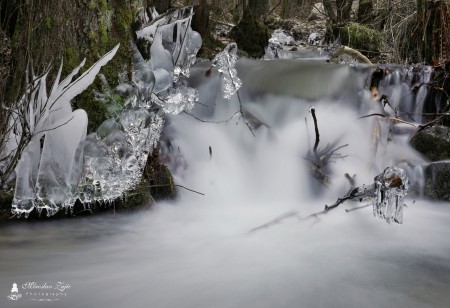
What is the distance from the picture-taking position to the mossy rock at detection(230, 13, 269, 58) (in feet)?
21.9

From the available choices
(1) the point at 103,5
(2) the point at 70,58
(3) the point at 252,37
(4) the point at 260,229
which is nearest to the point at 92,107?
(2) the point at 70,58

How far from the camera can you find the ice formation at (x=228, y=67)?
4.55 meters

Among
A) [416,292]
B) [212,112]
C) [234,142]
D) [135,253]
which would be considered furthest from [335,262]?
[212,112]

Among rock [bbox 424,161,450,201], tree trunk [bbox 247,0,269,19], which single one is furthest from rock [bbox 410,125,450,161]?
tree trunk [bbox 247,0,269,19]

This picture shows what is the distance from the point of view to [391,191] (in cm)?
269

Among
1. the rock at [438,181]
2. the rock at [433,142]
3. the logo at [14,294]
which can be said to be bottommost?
the logo at [14,294]

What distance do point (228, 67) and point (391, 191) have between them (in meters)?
2.45

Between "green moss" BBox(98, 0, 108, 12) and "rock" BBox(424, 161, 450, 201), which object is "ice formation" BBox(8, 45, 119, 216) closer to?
"green moss" BBox(98, 0, 108, 12)

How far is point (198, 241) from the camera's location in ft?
9.33

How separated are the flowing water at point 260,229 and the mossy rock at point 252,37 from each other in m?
1.63

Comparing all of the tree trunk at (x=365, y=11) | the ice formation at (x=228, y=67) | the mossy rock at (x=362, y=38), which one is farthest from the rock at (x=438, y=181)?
the tree trunk at (x=365, y=11)

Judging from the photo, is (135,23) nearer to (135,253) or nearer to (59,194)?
(59,194)

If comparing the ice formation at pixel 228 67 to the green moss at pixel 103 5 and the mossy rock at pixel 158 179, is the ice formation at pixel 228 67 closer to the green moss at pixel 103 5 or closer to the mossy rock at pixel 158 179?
the mossy rock at pixel 158 179

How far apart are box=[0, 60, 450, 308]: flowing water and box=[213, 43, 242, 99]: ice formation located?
0.15 meters
